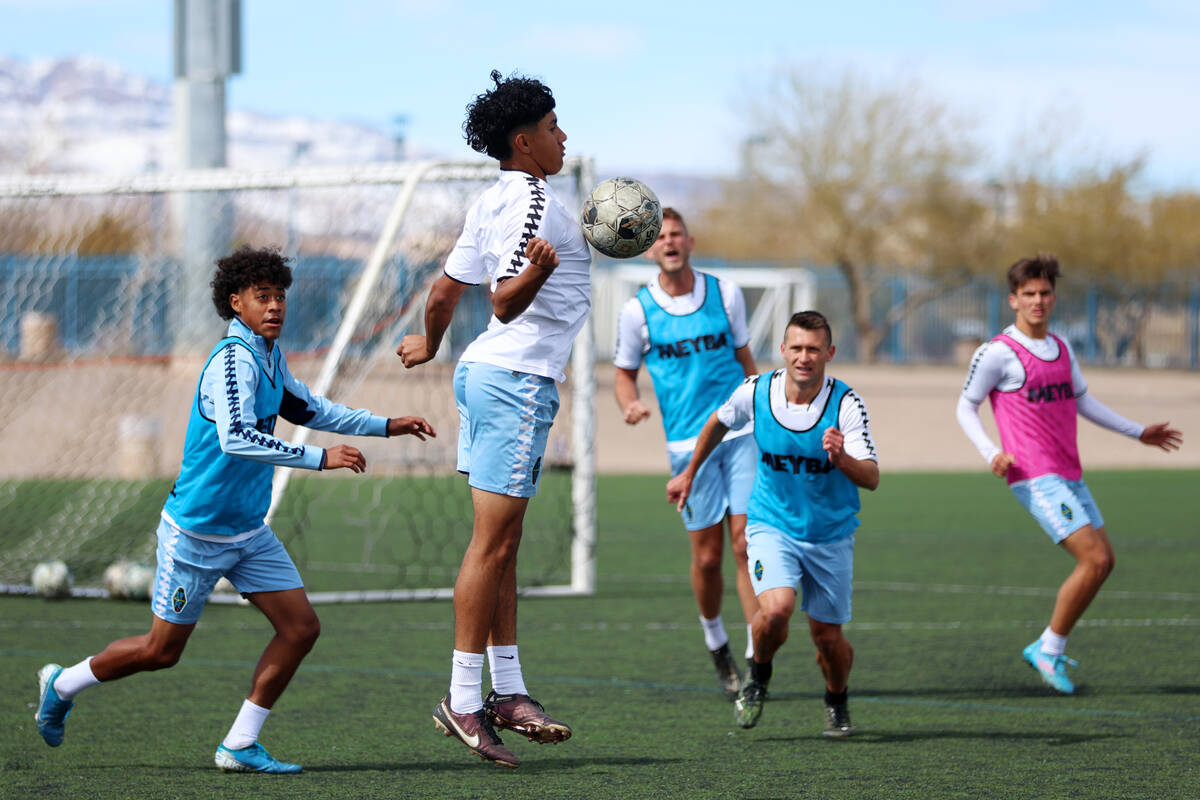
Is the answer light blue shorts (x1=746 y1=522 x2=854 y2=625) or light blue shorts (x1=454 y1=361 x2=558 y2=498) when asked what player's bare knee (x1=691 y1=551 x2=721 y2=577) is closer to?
light blue shorts (x1=746 y1=522 x2=854 y2=625)

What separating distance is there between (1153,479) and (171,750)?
49.5 feet

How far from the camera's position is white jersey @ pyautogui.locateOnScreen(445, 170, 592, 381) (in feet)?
14.5

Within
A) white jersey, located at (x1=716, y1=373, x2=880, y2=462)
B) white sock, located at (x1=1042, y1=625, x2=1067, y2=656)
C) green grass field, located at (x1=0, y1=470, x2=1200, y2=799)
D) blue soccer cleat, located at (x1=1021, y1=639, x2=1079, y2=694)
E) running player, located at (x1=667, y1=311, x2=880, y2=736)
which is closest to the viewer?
green grass field, located at (x1=0, y1=470, x2=1200, y2=799)

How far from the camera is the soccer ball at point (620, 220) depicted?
4.58m

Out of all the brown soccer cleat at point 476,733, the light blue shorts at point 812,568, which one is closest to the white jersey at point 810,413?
the light blue shorts at point 812,568

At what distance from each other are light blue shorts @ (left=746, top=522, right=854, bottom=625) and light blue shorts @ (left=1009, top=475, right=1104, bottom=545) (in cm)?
144

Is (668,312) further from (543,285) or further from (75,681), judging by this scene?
(75,681)

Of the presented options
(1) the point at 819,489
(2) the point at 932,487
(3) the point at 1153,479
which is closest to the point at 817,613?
(1) the point at 819,489

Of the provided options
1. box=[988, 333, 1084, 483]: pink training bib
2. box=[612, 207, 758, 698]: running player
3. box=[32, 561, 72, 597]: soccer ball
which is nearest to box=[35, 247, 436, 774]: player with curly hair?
box=[612, 207, 758, 698]: running player

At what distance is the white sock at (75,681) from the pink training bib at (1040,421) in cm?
400

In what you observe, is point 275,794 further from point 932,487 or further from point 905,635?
point 932,487

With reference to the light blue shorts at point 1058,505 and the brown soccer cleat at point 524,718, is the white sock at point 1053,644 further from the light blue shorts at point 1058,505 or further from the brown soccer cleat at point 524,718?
the brown soccer cleat at point 524,718

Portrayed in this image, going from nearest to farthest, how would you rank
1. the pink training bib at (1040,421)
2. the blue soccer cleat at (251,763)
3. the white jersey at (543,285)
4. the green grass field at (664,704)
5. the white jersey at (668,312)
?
the white jersey at (543,285) < the green grass field at (664,704) < the blue soccer cleat at (251,763) < the pink training bib at (1040,421) < the white jersey at (668,312)

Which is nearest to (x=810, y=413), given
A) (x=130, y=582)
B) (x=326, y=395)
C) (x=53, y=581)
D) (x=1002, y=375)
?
(x=1002, y=375)
